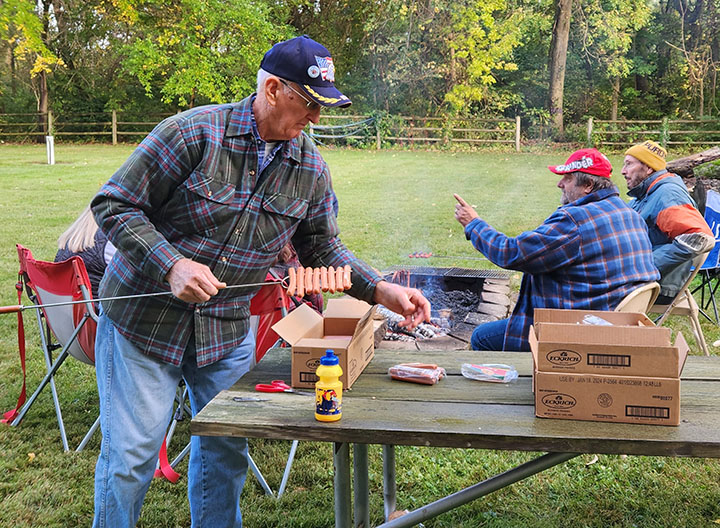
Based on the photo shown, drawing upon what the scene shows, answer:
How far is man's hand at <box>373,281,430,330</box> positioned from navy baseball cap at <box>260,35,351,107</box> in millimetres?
578

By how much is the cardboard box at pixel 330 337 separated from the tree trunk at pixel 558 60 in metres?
17.6

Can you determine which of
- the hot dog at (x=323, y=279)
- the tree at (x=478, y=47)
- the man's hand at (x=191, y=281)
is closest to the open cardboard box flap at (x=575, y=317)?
the hot dog at (x=323, y=279)

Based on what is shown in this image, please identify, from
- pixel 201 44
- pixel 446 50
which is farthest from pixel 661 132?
pixel 201 44

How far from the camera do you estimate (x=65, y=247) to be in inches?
151

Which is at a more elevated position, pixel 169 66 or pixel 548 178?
pixel 169 66

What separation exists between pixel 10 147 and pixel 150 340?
20404 mm

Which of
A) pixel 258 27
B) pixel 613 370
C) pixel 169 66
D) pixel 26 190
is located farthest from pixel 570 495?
pixel 169 66

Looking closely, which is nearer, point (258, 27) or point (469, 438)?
point (469, 438)

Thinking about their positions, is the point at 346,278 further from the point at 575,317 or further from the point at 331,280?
the point at 575,317

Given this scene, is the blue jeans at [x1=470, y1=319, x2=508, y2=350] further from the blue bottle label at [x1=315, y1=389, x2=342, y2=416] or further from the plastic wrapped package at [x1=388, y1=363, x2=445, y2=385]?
the blue bottle label at [x1=315, y1=389, x2=342, y2=416]

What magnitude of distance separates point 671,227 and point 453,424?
303cm

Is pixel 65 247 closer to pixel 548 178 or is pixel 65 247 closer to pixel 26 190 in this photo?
pixel 26 190

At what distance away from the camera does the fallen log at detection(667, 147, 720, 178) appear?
6.61 meters

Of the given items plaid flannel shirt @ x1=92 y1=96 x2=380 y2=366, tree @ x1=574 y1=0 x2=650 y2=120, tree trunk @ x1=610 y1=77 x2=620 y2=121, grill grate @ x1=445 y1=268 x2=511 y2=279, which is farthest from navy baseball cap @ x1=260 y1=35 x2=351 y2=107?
tree trunk @ x1=610 y1=77 x2=620 y2=121
